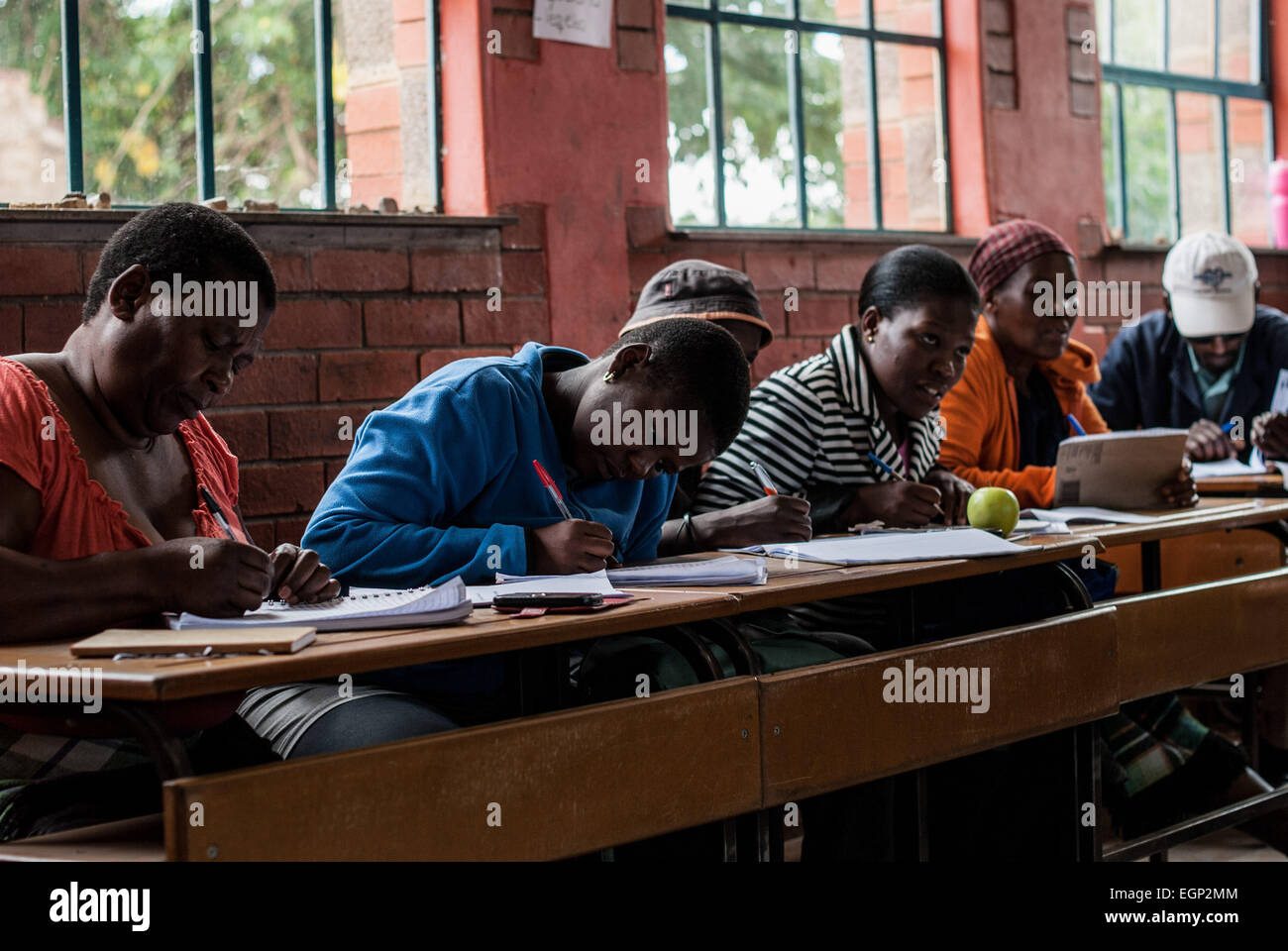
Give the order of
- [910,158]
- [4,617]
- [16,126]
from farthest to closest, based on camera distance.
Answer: [910,158] → [16,126] → [4,617]

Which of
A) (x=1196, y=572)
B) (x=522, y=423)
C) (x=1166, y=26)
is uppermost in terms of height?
(x=1166, y=26)

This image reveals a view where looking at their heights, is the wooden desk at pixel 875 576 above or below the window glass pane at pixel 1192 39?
below

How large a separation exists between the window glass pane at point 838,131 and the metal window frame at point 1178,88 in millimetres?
1136

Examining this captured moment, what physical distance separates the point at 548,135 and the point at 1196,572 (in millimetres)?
2093

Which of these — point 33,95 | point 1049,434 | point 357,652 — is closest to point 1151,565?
point 1049,434

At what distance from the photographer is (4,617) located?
1.53 m

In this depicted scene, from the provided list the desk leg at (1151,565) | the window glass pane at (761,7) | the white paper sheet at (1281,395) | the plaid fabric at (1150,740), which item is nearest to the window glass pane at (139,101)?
the window glass pane at (761,7)

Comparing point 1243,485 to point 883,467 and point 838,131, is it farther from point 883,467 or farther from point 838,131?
point 838,131

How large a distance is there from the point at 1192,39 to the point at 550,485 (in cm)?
437

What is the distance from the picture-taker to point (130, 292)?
1.83 metres

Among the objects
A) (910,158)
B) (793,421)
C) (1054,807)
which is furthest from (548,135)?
(1054,807)

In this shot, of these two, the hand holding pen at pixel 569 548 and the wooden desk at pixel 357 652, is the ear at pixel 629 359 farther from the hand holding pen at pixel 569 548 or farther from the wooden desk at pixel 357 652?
the wooden desk at pixel 357 652

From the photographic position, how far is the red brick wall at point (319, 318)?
2.67 metres
